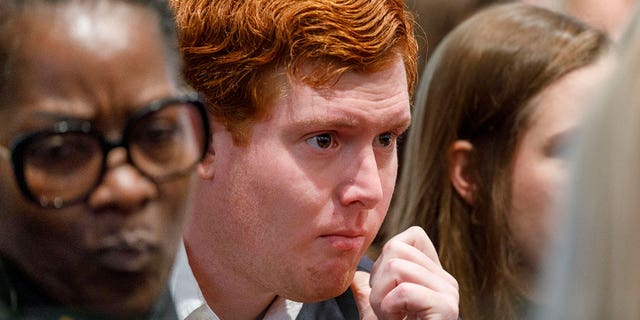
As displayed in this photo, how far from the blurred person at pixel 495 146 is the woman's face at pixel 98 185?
1.18m

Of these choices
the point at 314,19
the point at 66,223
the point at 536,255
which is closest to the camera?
the point at 66,223

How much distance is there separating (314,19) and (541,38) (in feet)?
2.87

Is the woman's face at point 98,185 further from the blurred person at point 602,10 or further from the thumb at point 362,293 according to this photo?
the blurred person at point 602,10

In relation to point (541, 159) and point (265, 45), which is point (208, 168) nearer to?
point (265, 45)

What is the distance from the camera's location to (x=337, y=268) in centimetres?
163

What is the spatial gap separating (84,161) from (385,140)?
0.74 metres

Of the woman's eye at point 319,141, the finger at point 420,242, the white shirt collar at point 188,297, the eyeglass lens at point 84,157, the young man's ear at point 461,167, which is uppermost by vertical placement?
the eyeglass lens at point 84,157

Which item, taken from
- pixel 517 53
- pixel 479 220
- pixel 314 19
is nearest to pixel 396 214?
pixel 479 220

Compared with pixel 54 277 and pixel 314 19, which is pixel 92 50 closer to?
pixel 54 277

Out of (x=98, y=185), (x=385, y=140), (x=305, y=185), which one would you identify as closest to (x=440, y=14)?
(x=385, y=140)

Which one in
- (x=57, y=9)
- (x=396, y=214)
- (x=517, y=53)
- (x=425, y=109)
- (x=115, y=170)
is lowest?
(x=396, y=214)

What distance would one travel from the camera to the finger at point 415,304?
1.59 metres

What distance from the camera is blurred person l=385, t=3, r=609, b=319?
2.18m

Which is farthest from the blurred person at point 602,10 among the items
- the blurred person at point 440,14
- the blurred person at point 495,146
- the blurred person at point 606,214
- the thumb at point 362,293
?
the blurred person at point 606,214
